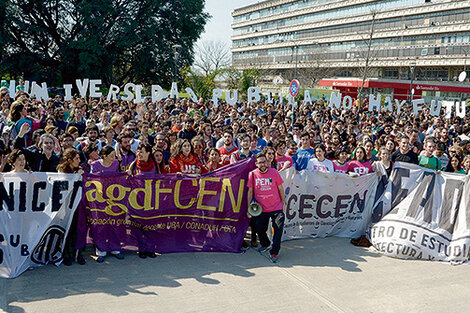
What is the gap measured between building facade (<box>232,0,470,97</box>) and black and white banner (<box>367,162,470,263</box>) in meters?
Result: 38.1

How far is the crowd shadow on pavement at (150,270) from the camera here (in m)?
4.88

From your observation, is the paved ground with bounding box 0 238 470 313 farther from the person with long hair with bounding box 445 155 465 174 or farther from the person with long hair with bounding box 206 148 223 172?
the person with long hair with bounding box 445 155 465 174

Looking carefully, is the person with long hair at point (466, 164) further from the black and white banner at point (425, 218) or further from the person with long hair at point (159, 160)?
the person with long hair at point (159, 160)

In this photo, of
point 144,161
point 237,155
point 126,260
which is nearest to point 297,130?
point 237,155

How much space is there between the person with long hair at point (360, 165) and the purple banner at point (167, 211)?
1986 mm

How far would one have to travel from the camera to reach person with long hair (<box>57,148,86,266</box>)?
5613 millimetres

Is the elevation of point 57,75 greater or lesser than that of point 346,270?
greater

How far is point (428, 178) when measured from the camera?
6.61 meters

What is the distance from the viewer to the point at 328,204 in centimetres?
707

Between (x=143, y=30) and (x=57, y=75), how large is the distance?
8045 millimetres

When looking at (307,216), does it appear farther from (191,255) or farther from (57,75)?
(57,75)

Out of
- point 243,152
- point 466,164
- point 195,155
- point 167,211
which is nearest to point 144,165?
point 167,211

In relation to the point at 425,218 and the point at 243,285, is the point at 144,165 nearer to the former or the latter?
the point at 243,285

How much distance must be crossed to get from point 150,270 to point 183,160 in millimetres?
1821
